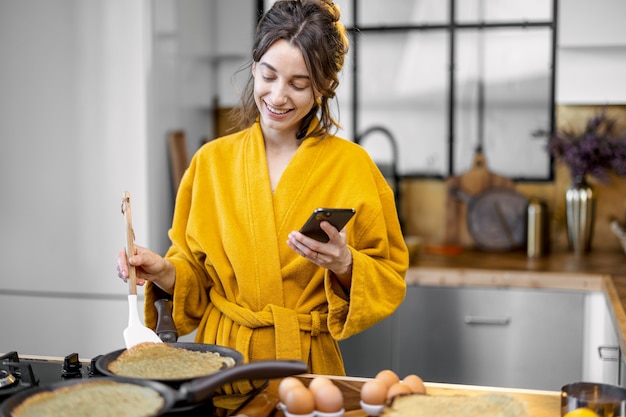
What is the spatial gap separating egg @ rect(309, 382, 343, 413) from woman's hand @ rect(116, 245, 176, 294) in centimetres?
56

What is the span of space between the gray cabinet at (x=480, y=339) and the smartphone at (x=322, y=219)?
5.18ft

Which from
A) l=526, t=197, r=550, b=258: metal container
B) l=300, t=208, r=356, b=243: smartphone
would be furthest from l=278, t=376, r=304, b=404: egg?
l=526, t=197, r=550, b=258: metal container

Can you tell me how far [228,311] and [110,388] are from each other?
23.6 inches

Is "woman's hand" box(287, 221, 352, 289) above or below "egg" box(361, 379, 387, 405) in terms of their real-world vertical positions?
above

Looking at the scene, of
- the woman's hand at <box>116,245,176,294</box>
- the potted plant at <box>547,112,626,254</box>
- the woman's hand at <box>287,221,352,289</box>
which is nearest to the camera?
the woman's hand at <box>287,221,352,289</box>

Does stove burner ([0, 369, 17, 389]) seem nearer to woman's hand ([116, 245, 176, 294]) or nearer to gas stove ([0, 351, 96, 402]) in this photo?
gas stove ([0, 351, 96, 402])

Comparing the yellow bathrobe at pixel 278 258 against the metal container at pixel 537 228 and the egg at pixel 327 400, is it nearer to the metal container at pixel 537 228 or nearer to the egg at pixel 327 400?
the egg at pixel 327 400

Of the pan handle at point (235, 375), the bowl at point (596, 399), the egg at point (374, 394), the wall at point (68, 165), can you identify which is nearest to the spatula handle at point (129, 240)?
the pan handle at point (235, 375)

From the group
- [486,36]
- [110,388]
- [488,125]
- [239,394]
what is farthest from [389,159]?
[110,388]

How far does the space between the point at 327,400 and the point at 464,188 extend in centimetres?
246

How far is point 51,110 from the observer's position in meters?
3.09

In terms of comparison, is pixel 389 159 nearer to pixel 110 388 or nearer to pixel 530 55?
pixel 530 55

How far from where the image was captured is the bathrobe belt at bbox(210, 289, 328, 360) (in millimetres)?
1729

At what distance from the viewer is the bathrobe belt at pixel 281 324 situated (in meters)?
1.73
